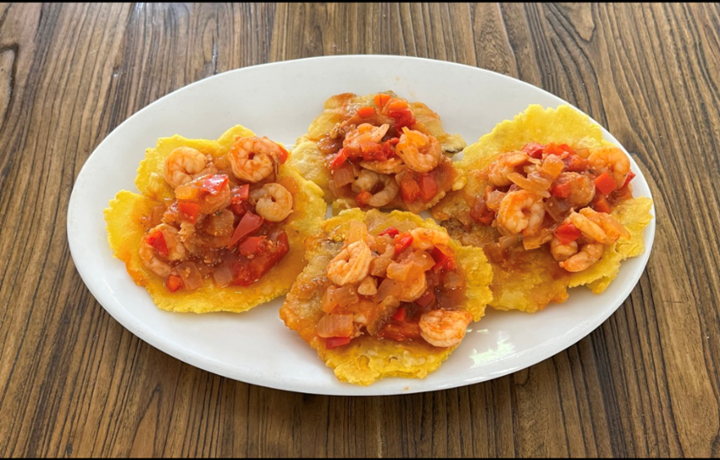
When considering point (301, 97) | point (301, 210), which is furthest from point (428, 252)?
point (301, 97)

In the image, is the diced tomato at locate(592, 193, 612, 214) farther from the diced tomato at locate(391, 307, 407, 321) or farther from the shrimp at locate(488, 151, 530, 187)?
the diced tomato at locate(391, 307, 407, 321)

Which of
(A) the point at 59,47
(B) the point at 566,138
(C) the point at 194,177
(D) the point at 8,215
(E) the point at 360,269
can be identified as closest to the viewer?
(E) the point at 360,269

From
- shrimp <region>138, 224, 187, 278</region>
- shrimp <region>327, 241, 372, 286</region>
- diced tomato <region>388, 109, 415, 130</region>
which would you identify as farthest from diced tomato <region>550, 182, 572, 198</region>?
shrimp <region>138, 224, 187, 278</region>

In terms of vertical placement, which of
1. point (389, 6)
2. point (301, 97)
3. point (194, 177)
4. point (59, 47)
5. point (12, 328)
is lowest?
point (12, 328)

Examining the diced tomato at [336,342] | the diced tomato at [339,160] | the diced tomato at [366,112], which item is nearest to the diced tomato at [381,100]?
the diced tomato at [366,112]

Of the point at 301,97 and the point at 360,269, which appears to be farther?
the point at 301,97

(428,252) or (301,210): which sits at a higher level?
(428,252)

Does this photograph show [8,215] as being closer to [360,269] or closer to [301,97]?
[301,97]
